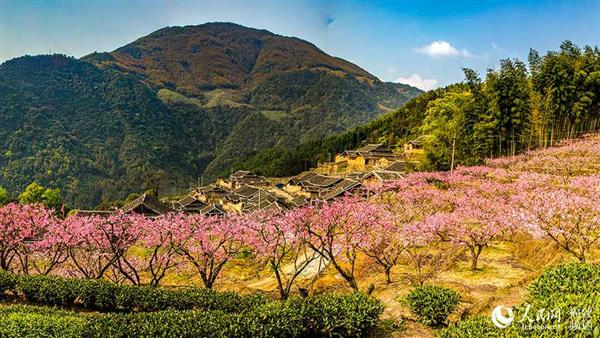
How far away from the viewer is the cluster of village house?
244 ft

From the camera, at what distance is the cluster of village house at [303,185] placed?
7431cm

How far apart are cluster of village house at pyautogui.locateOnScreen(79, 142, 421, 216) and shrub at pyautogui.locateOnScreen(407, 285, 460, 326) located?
5251 centimetres

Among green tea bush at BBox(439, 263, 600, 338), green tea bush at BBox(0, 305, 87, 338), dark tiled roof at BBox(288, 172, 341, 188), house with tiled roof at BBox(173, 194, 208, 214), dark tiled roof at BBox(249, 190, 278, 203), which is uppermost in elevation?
dark tiled roof at BBox(288, 172, 341, 188)

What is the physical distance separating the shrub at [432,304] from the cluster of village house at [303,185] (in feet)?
172

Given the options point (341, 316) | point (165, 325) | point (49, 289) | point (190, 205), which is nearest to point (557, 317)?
point (341, 316)

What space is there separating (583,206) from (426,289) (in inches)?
352

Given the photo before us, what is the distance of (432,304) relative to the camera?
1159cm

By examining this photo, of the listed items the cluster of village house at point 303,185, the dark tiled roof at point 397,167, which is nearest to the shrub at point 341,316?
the cluster of village house at point 303,185

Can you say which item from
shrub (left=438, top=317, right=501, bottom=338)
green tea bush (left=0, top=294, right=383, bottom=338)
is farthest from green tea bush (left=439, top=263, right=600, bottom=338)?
green tea bush (left=0, top=294, right=383, bottom=338)

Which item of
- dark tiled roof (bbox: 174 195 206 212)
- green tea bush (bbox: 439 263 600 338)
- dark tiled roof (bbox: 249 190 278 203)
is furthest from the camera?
dark tiled roof (bbox: 174 195 206 212)

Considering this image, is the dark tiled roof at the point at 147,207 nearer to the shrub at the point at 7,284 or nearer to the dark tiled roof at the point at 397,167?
the shrub at the point at 7,284

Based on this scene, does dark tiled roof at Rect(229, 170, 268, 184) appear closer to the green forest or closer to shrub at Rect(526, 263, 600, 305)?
Result: the green forest

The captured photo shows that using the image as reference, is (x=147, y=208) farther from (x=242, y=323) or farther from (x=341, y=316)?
(x=341, y=316)

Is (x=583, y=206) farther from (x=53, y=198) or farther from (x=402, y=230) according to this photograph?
(x=53, y=198)
